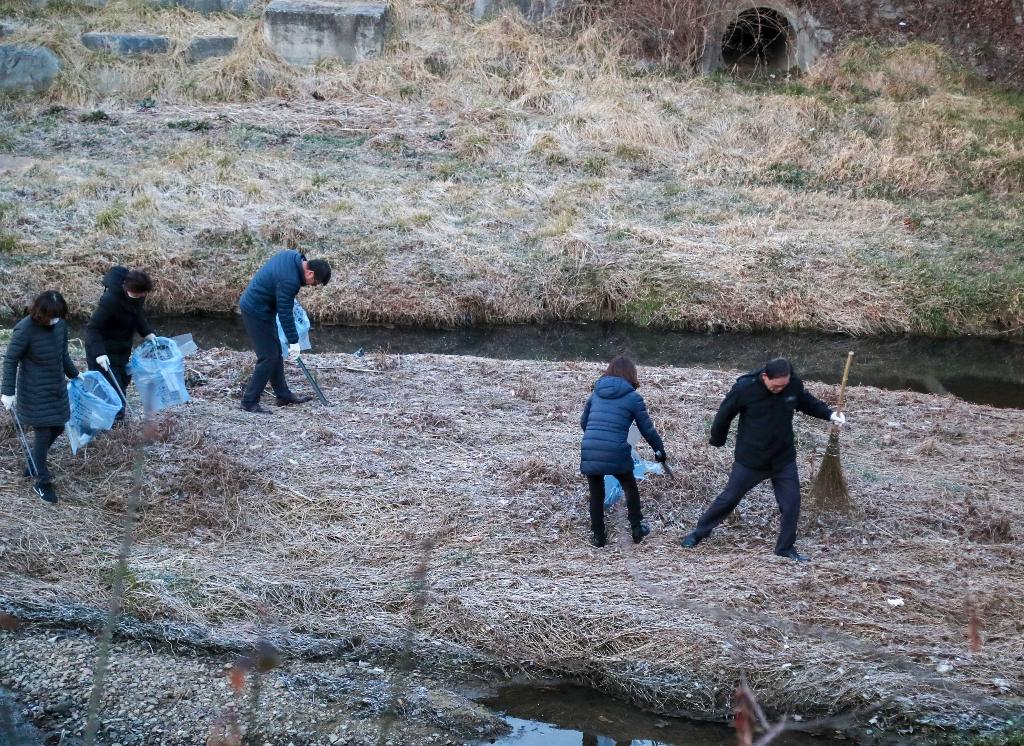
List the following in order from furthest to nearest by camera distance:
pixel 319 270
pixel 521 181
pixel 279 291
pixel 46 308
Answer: pixel 521 181
pixel 279 291
pixel 319 270
pixel 46 308

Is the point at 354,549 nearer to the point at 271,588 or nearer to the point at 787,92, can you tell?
the point at 271,588

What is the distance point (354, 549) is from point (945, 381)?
26.0ft

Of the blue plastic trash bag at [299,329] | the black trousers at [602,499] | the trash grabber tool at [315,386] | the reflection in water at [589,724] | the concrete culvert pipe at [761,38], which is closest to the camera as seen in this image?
the reflection in water at [589,724]

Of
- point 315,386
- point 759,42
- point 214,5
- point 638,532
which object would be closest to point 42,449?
point 315,386

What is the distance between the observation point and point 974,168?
16.1 meters

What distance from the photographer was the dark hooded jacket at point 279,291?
8234 mm

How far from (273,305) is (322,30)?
39.1 feet

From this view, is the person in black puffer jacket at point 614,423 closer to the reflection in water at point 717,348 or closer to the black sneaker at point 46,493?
the black sneaker at point 46,493

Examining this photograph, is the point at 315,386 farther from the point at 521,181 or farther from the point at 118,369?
the point at 521,181

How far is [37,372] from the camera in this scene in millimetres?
6891

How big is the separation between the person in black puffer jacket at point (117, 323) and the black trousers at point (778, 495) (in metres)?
4.24

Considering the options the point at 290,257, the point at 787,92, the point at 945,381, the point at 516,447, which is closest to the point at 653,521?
the point at 516,447

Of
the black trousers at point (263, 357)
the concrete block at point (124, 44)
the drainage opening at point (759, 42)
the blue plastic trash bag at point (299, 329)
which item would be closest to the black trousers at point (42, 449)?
the black trousers at point (263, 357)

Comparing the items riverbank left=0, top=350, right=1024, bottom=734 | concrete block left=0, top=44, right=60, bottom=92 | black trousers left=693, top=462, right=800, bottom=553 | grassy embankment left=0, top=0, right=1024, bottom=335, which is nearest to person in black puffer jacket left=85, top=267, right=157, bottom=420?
riverbank left=0, top=350, right=1024, bottom=734
